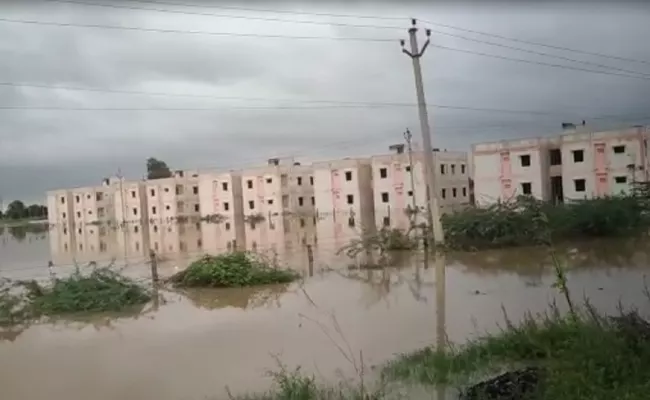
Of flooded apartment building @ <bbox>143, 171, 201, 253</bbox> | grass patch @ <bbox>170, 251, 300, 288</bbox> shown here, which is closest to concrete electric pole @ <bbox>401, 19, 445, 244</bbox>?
grass patch @ <bbox>170, 251, 300, 288</bbox>

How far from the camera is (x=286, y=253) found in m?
22.5

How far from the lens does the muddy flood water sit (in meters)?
7.61

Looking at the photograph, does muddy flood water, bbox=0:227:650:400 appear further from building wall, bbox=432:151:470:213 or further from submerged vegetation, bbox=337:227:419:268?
building wall, bbox=432:151:470:213

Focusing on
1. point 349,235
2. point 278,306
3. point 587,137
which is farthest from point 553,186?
point 278,306

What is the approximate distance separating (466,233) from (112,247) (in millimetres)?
19001

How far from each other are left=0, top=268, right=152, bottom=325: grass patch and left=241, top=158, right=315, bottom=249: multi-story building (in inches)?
1309

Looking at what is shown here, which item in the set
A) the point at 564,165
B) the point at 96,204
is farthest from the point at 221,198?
the point at 564,165

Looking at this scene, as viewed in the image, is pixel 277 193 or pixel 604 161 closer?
pixel 604 161

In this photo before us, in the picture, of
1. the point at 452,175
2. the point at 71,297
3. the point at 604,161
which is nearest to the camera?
the point at 71,297

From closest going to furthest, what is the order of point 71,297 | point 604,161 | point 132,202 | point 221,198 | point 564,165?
1. point 71,297
2. point 604,161
3. point 564,165
4. point 221,198
5. point 132,202

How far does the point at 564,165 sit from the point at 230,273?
24753mm

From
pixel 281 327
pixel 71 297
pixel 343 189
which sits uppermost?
pixel 343 189

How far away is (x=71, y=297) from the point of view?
13.1m

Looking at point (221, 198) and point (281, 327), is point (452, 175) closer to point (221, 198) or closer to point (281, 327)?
point (221, 198)
